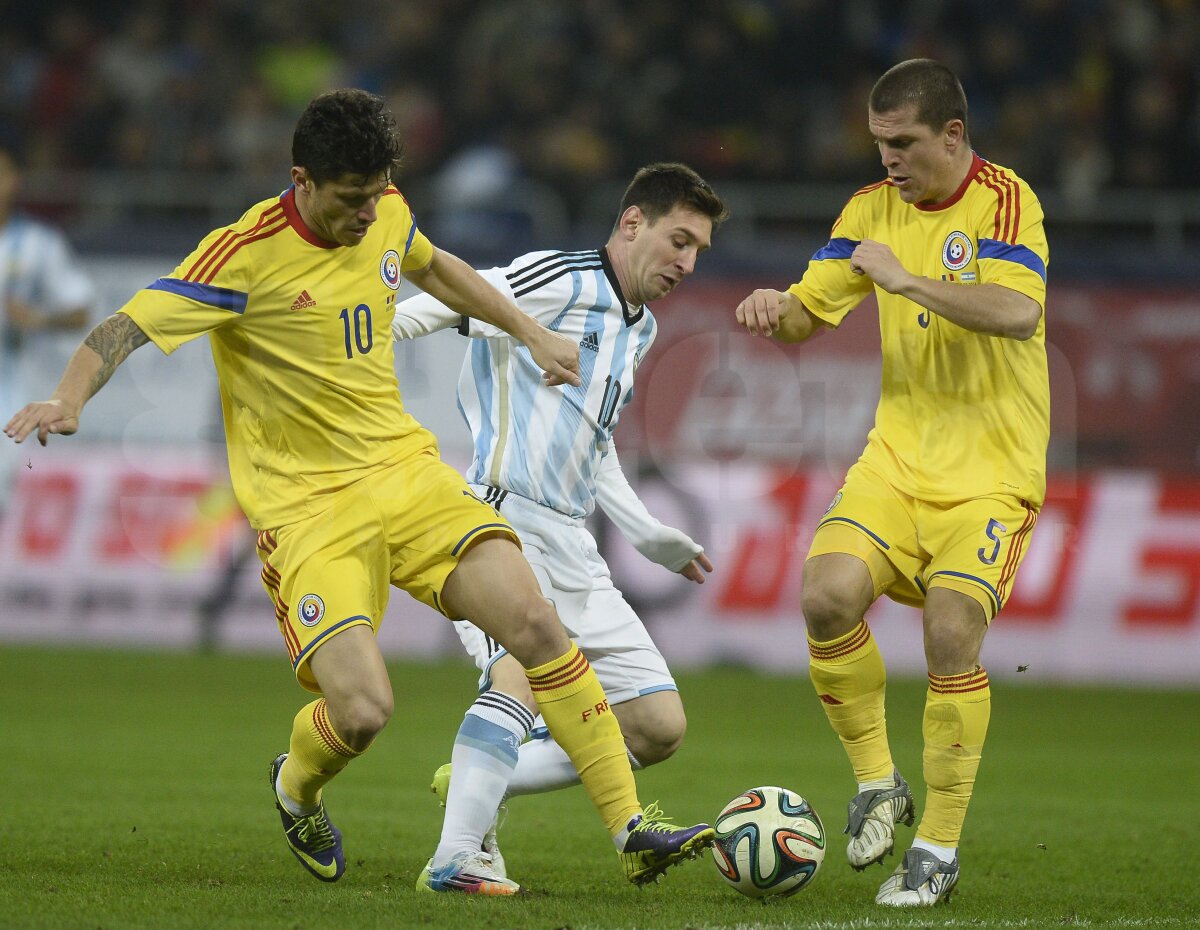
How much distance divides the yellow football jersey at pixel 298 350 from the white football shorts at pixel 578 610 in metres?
0.58

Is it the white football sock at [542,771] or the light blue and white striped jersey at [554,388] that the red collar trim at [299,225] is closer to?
the light blue and white striped jersey at [554,388]

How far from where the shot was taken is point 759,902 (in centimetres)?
523

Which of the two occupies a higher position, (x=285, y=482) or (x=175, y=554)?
(x=285, y=482)

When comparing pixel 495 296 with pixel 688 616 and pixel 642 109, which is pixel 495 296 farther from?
pixel 642 109

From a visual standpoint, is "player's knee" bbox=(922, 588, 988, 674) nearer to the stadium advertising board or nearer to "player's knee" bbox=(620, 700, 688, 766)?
"player's knee" bbox=(620, 700, 688, 766)

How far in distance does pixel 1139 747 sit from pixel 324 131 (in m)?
6.39

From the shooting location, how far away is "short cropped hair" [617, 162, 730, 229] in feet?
19.4

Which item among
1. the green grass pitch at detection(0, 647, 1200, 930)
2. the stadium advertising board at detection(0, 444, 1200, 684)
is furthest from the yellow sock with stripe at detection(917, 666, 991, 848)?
the stadium advertising board at detection(0, 444, 1200, 684)

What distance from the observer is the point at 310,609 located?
5.07 meters

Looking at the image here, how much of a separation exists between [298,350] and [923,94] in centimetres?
213

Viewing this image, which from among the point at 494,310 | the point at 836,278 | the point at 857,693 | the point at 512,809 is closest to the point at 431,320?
the point at 494,310

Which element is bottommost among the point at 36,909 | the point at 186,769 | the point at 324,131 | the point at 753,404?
the point at 186,769

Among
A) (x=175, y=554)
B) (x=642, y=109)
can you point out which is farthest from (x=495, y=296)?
(x=642, y=109)

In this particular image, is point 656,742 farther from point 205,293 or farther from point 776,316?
point 205,293
